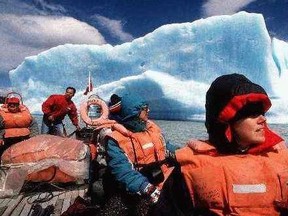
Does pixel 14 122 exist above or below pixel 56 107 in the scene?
below

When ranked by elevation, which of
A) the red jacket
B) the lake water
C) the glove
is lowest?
the lake water

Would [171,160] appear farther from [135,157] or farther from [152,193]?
[135,157]

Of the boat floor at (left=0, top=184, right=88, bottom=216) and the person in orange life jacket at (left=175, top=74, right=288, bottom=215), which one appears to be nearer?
the person in orange life jacket at (left=175, top=74, right=288, bottom=215)

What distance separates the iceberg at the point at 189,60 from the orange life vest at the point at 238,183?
28.3 meters

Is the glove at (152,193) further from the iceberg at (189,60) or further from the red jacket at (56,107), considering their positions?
the iceberg at (189,60)

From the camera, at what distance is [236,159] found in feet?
4.97

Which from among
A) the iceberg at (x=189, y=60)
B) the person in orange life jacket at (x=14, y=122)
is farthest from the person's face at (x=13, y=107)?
the iceberg at (x=189, y=60)

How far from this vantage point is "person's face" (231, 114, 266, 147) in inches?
56.7

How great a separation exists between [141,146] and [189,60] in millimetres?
30828

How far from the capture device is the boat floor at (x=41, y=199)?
4211 millimetres

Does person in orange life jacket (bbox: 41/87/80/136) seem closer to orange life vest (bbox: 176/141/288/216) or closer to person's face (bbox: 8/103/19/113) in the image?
person's face (bbox: 8/103/19/113)

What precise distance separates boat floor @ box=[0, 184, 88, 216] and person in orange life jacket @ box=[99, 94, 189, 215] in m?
1.66

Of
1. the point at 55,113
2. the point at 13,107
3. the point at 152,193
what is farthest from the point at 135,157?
the point at 55,113

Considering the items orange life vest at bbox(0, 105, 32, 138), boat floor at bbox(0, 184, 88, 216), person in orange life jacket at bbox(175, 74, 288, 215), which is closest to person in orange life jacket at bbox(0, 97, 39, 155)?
orange life vest at bbox(0, 105, 32, 138)
